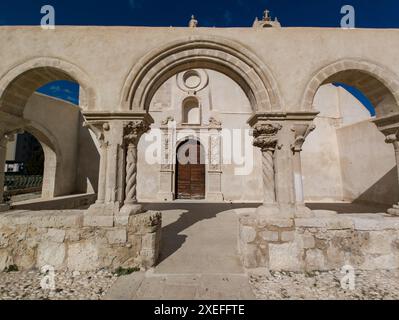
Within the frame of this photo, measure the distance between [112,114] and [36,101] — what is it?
6.56 metres

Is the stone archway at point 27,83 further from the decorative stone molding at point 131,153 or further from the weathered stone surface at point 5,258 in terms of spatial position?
the weathered stone surface at point 5,258

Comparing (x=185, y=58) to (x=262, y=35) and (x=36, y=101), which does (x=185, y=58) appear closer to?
(x=262, y=35)

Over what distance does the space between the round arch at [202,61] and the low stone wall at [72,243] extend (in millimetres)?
1891

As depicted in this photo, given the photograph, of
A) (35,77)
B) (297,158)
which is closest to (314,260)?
(297,158)

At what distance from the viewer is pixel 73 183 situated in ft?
31.2

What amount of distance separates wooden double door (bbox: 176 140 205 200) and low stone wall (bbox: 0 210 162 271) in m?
7.16

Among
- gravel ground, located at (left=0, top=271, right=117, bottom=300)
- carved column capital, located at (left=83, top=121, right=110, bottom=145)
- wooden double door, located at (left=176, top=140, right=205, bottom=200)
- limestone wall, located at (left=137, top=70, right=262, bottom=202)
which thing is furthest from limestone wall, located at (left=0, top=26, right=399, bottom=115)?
wooden double door, located at (left=176, top=140, right=205, bottom=200)

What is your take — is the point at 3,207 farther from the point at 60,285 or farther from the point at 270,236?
the point at 270,236

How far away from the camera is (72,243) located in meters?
2.99

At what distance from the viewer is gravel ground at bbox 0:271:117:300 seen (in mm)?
2387

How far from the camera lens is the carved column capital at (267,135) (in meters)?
3.21

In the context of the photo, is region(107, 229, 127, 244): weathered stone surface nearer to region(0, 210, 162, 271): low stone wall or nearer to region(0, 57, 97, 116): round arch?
region(0, 210, 162, 271): low stone wall

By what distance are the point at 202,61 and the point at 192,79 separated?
294 inches
